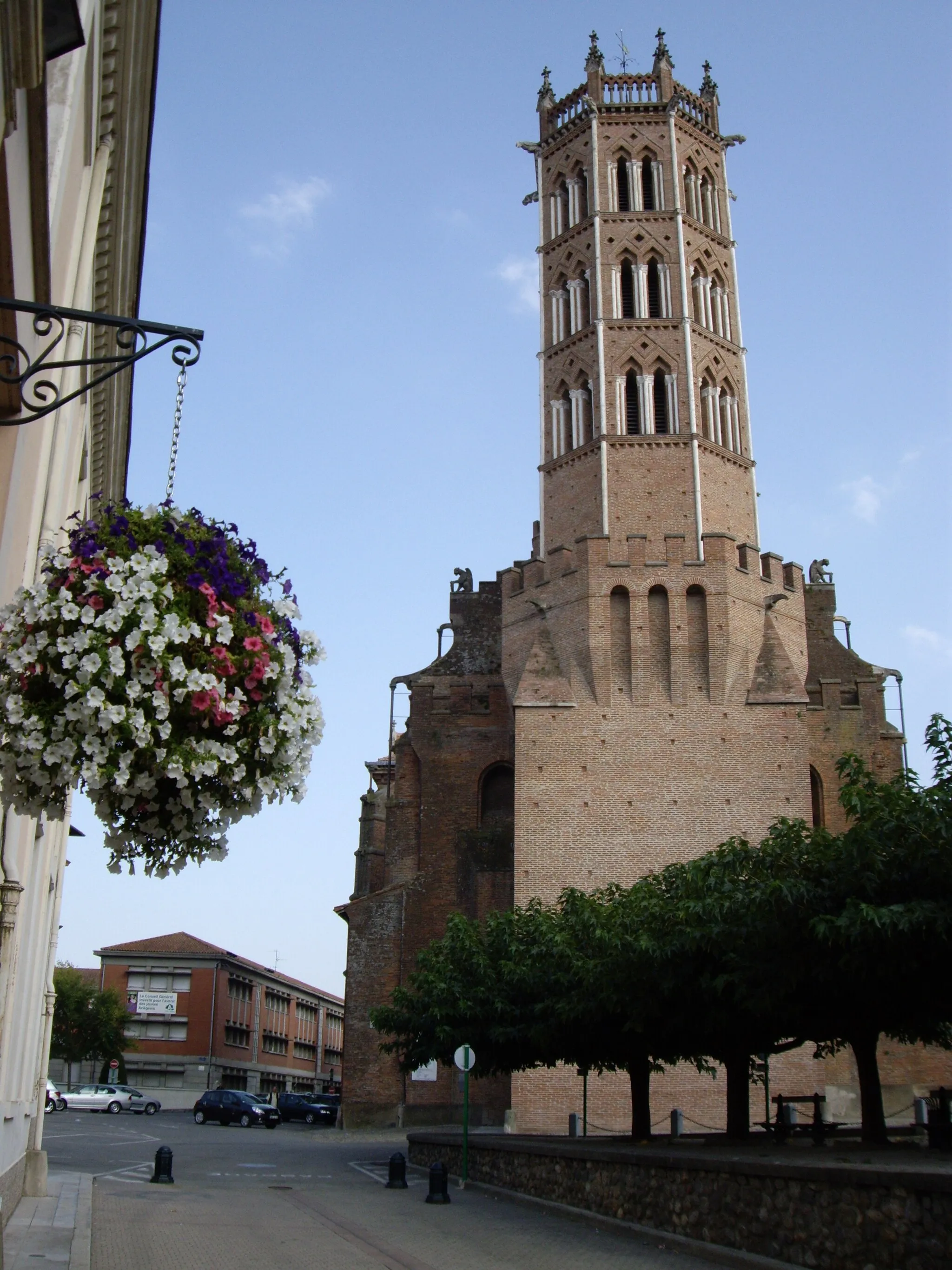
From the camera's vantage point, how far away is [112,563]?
5.38 metres

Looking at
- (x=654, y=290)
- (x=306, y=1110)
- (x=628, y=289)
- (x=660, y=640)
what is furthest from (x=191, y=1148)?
(x=654, y=290)

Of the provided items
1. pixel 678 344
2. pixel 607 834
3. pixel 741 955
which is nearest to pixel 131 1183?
pixel 741 955

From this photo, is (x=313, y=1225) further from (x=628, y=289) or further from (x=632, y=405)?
(x=628, y=289)

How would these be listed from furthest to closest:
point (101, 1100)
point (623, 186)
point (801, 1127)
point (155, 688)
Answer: point (101, 1100)
point (623, 186)
point (801, 1127)
point (155, 688)

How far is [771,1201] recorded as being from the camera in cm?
1209

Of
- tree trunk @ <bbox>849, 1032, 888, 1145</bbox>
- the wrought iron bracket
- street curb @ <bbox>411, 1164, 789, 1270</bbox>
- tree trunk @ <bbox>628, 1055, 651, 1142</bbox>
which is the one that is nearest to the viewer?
the wrought iron bracket

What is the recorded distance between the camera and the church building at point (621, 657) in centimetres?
3100

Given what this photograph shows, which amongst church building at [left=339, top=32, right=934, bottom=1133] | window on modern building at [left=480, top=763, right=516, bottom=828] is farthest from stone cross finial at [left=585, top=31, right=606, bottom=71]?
window on modern building at [left=480, top=763, right=516, bottom=828]

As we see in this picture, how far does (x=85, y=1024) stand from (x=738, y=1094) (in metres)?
49.7

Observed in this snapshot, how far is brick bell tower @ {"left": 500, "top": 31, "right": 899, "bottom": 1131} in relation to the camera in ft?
102

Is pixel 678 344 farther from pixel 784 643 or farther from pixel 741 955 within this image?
pixel 741 955

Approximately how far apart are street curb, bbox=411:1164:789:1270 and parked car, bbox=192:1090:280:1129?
84.5 feet

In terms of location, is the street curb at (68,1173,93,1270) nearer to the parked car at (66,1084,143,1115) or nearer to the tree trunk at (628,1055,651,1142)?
the tree trunk at (628,1055,651,1142)

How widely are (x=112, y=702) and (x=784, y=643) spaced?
98.2ft
